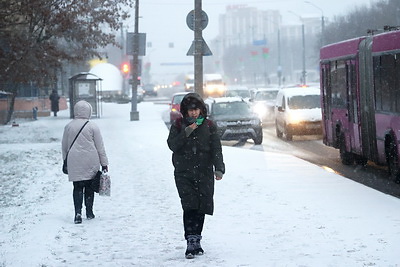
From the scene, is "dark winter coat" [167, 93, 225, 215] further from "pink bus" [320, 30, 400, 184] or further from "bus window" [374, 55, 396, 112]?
"bus window" [374, 55, 396, 112]

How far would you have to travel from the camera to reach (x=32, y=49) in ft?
101

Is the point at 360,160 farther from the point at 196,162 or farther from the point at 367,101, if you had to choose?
the point at 196,162

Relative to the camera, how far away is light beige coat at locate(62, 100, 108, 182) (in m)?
Result: 11.2

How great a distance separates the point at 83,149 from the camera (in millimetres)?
11227

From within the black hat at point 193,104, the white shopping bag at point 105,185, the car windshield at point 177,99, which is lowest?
the white shopping bag at point 105,185

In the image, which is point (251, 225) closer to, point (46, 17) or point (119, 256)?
point (119, 256)

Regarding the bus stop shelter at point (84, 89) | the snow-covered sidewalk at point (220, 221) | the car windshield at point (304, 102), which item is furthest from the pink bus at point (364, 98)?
the bus stop shelter at point (84, 89)

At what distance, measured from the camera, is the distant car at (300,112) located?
28.1 metres

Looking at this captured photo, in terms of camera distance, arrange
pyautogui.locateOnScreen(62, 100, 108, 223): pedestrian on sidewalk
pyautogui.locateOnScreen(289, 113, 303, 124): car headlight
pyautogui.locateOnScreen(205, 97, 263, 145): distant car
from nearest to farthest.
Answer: pyautogui.locateOnScreen(62, 100, 108, 223): pedestrian on sidewalk < pyautogui.locateOnScreen(205, 97, 263, 145): distant car < pyautogui.locateOnScreen(289, 113, 303, 124): car headlight

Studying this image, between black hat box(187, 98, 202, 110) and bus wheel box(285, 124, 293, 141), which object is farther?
bus wheel box(285, 124, 293, 141)

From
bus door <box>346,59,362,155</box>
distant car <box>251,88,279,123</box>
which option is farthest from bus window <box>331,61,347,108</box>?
distant car <box>251,88,279,123</box>

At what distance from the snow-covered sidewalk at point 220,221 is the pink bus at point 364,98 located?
1.15m

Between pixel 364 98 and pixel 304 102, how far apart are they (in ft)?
37.2

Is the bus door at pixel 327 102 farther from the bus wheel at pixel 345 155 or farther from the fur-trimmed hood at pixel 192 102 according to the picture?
the fur-trimmed hood at pixel 192 102
